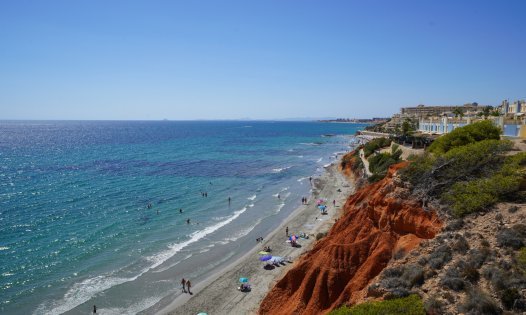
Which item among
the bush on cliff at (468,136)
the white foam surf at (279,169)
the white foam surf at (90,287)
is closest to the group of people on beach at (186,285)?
the white foam surf at (90,287)

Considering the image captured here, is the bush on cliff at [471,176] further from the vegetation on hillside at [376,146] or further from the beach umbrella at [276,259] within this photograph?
the vegetation on hillside at [376,146]

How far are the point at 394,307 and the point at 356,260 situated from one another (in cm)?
655

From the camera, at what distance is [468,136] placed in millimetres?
29844

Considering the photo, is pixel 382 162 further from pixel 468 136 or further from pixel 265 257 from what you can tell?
pixel 265 257

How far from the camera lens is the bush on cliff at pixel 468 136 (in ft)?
98.2

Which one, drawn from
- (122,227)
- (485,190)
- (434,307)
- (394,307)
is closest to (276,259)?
(485,190)

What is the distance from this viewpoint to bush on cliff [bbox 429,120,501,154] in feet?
98.2

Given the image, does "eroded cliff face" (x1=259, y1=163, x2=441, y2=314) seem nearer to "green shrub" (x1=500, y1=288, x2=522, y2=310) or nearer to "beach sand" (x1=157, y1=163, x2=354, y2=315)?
"beach sand" (x1=157, y1=163, x2=354, y2=315)

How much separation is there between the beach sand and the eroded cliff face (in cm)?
340

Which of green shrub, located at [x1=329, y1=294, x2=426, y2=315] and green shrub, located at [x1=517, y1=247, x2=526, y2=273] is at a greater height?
green shrub, located at [x1=517, y1=247, x2=526, y2=273]

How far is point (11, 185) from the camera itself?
176ft

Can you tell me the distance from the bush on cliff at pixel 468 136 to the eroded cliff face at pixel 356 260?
11.9 m

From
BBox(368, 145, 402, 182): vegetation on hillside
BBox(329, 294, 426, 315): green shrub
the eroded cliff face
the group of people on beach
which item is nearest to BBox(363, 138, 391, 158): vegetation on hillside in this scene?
BBox(368, 145, 402, 182): vegetation on hillside

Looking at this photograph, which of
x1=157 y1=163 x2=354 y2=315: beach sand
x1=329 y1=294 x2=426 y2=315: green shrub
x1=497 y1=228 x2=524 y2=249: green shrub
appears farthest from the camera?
x1=157 y1=163 x2=354 y2=315: beach sand
